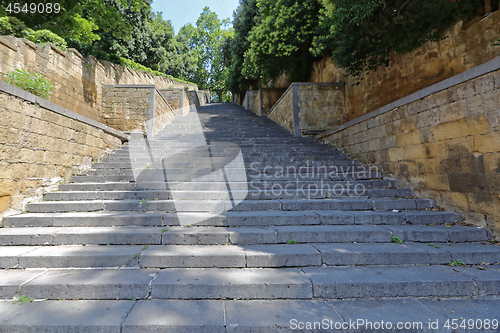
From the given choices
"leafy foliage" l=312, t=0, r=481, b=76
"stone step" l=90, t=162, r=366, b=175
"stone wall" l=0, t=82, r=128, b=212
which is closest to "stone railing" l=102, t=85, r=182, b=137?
"stone step" l=90, t=162, r=366, b=175

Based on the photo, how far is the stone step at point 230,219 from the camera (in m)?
3.24

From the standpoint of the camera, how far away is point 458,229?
3.07 m

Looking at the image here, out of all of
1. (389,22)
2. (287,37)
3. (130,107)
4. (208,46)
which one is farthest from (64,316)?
(208,46)

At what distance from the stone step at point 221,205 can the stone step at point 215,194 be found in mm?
242

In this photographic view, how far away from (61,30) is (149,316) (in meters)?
9.94

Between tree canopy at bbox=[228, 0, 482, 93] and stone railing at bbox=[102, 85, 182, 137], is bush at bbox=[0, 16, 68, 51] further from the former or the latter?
tree canopy at bbox=[228, 0, 482, 93]

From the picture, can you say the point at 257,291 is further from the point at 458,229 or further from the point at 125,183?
the point at 125,183

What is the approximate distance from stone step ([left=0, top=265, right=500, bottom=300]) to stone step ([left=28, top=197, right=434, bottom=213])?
4.72 ft

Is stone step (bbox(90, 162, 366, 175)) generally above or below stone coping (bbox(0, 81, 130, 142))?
below

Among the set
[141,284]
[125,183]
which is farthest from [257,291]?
[125,183]

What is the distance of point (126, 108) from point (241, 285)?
873 cm

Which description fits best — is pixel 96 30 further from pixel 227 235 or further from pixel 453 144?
pixel 453 144

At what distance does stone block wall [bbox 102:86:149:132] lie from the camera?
8.56m

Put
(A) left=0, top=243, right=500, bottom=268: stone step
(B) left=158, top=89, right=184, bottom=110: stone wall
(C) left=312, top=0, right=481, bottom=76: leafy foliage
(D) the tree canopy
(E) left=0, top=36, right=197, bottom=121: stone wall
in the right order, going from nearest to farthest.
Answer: (A) left=0, top=243, right=500, bottom=268: stone step
(C) left=312, top=0, right=481, bottom=76: leafy foliage
(D) the tree canopy
(E) left=0, top=36, right=197, bottom=121: stone wall
(B) left=158, top=89, right=184, bottom=110: stone wall
